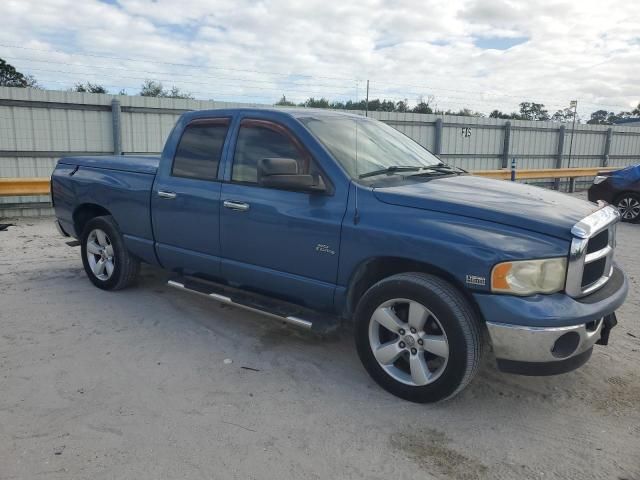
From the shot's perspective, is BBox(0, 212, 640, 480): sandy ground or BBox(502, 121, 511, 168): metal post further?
BBox(502, 121, 511, 168): metal post

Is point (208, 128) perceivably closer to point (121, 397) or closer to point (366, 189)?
point (366, 189)

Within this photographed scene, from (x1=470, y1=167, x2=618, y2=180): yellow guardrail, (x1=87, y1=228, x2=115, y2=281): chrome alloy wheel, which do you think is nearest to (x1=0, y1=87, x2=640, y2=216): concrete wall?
(x1=470, y1=167, x2=618, y2=180): yellow guardrail

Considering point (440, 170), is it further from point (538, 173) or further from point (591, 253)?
point (538, 173)

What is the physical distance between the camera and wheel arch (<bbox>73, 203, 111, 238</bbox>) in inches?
227

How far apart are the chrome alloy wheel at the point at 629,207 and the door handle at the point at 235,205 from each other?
32.5ft

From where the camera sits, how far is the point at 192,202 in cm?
455

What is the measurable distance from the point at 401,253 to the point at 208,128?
2273 mm

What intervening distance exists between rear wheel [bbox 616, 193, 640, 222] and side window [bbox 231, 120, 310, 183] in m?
9.74

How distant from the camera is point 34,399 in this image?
343cm

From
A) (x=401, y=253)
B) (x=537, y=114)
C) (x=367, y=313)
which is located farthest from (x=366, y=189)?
(x=537, y=114)

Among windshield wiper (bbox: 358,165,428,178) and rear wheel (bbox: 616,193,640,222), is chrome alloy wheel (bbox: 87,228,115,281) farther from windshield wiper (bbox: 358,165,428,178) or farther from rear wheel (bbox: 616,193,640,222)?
rear wheel (bbox: 616,193,640,222)

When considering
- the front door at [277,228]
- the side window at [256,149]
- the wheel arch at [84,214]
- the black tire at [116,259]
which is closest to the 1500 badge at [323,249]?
the front door at [277,228]

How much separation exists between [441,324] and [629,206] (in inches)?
392

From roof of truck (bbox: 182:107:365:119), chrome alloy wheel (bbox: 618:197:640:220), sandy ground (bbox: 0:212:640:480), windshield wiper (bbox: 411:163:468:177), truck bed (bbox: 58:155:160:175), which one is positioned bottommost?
sandy ground (bbox: 0:212:640:480)
